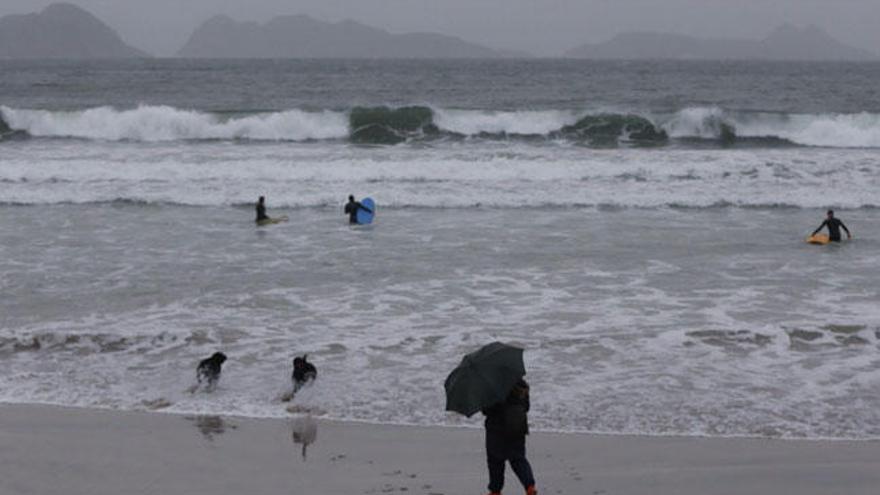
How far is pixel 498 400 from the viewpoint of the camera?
A: 8.16m

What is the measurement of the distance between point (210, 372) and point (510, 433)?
452 centimetres

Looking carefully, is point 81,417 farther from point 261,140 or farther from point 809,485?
point 261,140

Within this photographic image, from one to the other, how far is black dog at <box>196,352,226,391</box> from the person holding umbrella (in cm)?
412

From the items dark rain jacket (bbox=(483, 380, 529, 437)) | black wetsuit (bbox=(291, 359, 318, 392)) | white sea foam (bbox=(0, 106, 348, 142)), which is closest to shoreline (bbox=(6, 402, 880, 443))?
black wetsuit (bbox=(291, 359, 318, 392))

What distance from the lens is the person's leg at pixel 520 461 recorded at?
8398 millimetres

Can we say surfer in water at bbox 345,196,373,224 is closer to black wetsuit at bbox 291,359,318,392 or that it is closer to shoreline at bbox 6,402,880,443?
black wetsuit at bbox 291,359,318,392

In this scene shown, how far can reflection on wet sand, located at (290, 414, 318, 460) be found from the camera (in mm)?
10141

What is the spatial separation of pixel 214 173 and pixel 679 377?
20.4 meters

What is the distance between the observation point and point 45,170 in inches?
1182

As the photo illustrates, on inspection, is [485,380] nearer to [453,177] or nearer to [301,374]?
[301,374]

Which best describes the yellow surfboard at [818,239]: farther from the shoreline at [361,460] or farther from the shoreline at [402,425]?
the shoreline at [361,460]

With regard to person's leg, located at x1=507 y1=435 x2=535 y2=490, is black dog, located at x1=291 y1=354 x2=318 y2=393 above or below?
below

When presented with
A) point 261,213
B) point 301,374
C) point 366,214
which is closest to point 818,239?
point 366,214

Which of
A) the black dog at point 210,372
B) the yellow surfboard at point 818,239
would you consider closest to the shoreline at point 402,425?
the black dog at point 210,372
